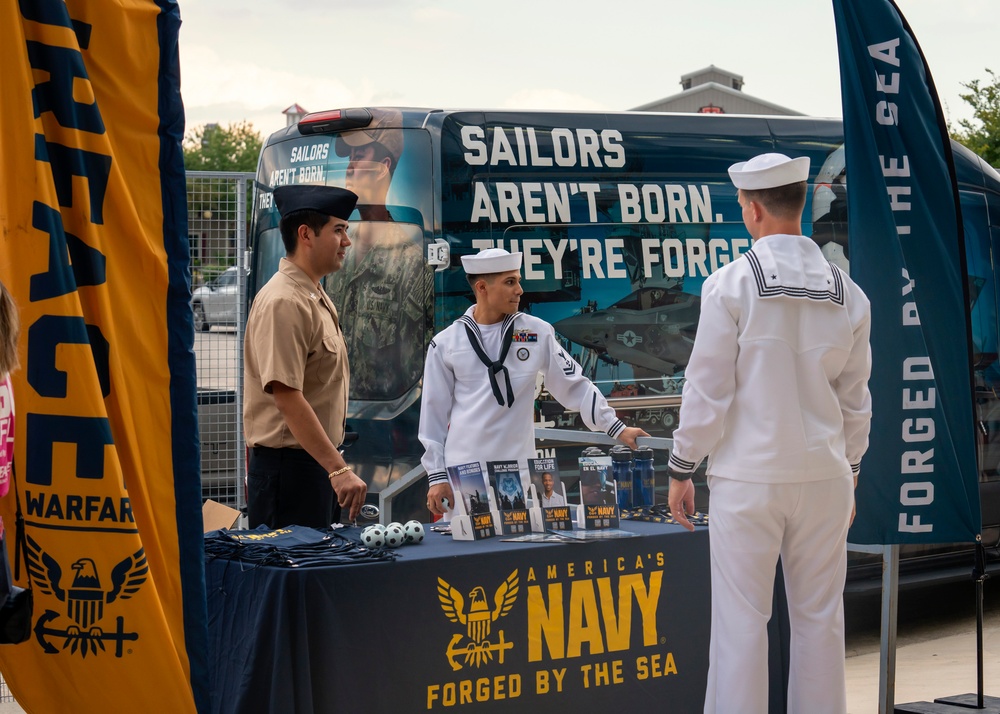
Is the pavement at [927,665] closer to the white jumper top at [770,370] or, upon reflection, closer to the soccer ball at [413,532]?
the white jumper top at [770,370]

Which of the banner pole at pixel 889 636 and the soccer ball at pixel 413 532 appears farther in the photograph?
the banner pole at pixel 889 636

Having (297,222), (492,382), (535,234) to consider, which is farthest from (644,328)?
(297,222)

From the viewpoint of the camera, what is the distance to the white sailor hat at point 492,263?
5039 millimetres

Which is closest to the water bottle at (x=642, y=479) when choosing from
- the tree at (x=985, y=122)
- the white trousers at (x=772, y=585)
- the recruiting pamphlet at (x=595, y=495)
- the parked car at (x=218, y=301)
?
the recruiting pamphlet at (x=595, y=495)

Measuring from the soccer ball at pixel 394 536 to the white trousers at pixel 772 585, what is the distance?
1.04 metres

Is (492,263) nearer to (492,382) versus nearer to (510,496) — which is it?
(492,382)

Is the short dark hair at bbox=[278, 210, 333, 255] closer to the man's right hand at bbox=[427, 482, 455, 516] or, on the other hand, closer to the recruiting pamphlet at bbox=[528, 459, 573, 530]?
the man's right hand at bbox=[427, 482, 455, 516]

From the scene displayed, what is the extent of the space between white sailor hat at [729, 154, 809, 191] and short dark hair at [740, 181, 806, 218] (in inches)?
0.6

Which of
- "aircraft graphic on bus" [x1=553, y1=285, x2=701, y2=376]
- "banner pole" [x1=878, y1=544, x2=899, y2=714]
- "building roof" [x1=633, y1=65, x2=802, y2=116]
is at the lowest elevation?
"banner pole" [x1=878, y1=544, x2=899, y2=714]

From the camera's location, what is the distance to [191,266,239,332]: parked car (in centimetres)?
767

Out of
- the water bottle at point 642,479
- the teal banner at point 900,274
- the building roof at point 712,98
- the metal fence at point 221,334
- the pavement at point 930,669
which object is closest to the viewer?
the teal banner at point 900,274

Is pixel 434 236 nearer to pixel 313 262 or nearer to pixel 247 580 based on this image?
pixel 313 262

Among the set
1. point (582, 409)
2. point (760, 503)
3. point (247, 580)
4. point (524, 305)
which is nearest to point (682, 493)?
point (760, 503)

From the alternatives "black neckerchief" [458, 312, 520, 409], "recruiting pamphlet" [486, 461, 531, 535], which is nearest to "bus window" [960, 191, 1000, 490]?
"black neckerchief" [458, 312, 520, 409]
